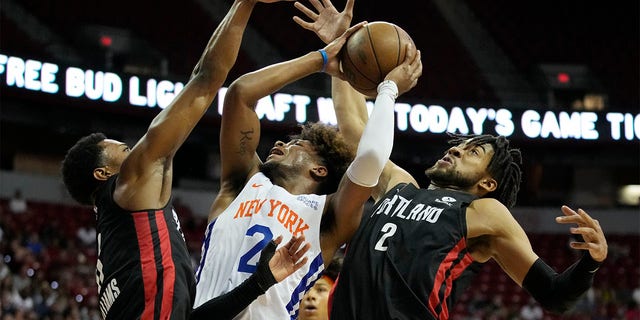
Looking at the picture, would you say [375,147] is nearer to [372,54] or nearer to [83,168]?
[372,54]

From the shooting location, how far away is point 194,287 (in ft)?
11.6

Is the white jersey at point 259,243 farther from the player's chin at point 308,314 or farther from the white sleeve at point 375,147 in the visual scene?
the player's chin at point 308,314

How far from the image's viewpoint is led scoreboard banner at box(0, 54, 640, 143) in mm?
15734

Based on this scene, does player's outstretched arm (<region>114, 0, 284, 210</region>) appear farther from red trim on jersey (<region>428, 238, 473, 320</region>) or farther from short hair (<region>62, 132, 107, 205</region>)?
red trim on jersey (<region>428, 238, 473, 320</region>)

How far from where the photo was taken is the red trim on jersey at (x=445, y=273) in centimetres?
360

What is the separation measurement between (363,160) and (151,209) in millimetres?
839

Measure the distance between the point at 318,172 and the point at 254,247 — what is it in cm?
57

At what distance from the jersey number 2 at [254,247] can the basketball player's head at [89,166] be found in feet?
2.02

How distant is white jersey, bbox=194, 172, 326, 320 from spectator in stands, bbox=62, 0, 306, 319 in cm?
14

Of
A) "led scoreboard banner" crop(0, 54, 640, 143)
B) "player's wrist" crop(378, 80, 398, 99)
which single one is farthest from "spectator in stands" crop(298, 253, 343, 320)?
"led scoreboard banner" crop(0, 54, 640, 143)

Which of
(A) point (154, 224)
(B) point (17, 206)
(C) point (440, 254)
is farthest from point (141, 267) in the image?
(B) point (17, 206)

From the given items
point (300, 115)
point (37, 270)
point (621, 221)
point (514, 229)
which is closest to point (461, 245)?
point (514, 229)

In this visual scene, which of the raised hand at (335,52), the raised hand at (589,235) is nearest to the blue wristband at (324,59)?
the raised hand at (335,52)

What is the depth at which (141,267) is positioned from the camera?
11.0 feet
